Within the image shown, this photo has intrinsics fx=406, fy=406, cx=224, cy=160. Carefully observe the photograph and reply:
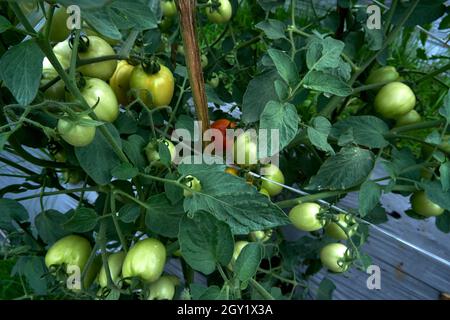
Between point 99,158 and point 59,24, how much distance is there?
0.13m

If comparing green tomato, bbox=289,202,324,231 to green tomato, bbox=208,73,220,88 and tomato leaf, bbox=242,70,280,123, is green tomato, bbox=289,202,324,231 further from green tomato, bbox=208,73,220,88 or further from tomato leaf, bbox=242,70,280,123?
green tomato, bbox=208,73,220,88

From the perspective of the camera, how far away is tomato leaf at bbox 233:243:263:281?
0.35m

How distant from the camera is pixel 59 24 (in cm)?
38

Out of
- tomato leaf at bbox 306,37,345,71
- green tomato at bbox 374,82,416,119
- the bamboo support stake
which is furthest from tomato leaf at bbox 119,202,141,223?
green tomato at bbox 374,82,416,119

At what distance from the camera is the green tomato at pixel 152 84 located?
0.45 metres

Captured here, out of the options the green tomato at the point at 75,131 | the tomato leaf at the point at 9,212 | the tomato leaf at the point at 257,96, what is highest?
the green tomato at the point at 75,131

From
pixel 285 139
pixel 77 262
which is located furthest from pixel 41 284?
pixel 285 139

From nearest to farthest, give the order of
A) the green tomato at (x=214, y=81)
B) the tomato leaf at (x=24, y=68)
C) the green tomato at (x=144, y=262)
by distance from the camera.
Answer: the tomato leaf at (x=24, y=68) → the green tomato at (x=144, y=262) → the green tomato at (x=214, y=81)

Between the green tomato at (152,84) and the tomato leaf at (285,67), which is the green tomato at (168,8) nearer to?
the green tomato at (152,84)

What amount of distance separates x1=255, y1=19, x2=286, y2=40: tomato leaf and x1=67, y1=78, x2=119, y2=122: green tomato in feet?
0.63

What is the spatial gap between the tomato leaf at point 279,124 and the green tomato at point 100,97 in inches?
6.2

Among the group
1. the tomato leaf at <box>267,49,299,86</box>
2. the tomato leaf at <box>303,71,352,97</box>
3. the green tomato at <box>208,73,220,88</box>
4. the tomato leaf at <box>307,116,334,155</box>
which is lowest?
the green tomato at <box>208,73,220,88</box>

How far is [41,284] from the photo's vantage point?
1.52 ft

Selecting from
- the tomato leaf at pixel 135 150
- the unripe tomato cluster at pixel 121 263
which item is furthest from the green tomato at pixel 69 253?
the tomato leaf at pixel 135 150
